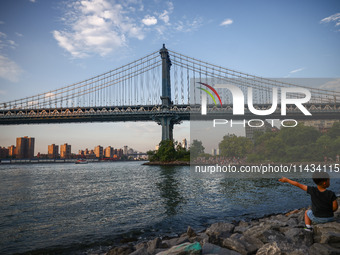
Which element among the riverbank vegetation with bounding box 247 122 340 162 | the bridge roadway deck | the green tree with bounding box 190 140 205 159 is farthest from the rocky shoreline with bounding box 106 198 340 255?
the green tree with bounding box 190 140 205 159

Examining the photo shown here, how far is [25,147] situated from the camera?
15275 cm

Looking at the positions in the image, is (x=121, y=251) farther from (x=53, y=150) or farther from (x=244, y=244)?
(x=53, y=150)

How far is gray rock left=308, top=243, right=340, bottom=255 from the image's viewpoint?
4730mm

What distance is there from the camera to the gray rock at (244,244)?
17.4ft

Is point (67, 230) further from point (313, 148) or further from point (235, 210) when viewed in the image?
point (313, 148)

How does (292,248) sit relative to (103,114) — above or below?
below

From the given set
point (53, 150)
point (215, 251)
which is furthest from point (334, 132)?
point (53, 150)

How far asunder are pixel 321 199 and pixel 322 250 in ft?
3.14

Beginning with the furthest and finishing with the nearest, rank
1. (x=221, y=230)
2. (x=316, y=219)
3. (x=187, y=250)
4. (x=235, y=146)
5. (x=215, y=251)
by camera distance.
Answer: (x=235, y=146) < (x=221, y=230) < (x=316, y=219) < (x=215, y=251) < (x=187, y=250)

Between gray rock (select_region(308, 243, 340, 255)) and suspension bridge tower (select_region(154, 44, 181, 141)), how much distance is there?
205 feet

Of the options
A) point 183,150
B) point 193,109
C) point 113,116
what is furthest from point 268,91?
point 113,116

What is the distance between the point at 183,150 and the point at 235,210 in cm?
6420

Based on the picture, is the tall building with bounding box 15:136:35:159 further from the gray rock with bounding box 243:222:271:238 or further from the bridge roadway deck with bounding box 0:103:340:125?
the gray rock with bounding box 243:222:271:238

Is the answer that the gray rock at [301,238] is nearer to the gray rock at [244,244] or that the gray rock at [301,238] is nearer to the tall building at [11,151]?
the gray rock at [244,244]
